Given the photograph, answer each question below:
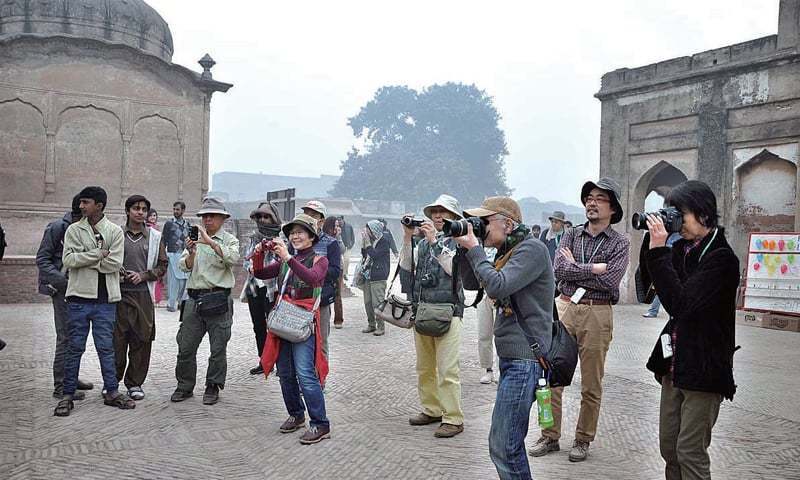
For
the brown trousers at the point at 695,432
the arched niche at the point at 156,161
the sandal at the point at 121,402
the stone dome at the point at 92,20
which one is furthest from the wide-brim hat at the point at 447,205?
the stone dome at the point at 92,20

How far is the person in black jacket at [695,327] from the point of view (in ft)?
9.73

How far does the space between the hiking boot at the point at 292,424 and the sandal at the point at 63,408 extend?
1.77 meters

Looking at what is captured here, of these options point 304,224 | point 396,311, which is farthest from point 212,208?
point 396,311

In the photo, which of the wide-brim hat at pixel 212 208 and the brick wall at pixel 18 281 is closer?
the wide-brim hat at pixel 212 208

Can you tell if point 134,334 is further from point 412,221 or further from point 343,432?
point 412,221

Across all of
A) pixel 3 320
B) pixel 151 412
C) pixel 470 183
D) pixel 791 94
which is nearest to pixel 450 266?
pixel 151 412

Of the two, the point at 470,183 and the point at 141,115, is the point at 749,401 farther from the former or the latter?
the point at 470,183

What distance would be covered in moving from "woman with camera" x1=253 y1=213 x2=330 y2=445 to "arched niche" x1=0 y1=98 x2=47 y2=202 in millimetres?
12840

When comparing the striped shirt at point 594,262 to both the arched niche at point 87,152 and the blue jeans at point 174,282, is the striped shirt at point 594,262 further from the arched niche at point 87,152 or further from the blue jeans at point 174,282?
the arched niche at point 87,152

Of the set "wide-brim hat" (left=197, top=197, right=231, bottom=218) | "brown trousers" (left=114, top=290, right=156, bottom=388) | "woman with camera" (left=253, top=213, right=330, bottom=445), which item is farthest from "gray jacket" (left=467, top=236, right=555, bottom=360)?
"brown trousers" (left=114, top=290, right=156, bottom=388)

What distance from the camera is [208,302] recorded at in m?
5.68

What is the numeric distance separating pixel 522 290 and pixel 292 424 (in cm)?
252

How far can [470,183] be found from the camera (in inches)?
2025

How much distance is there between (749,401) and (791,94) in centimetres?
898
